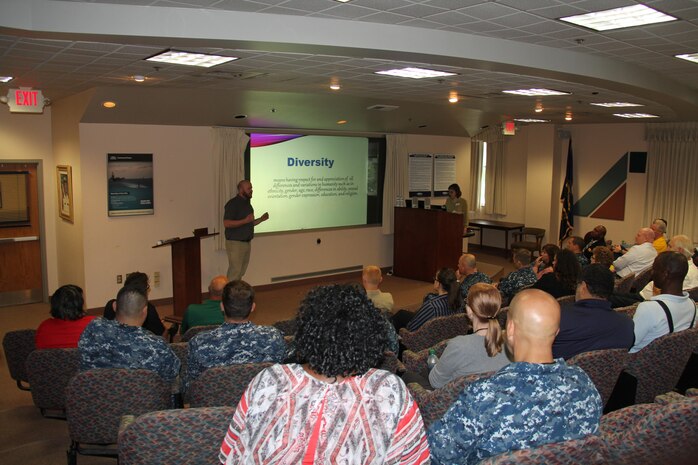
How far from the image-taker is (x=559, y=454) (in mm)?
2021

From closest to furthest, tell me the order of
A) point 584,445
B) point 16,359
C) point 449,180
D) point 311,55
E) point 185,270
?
1. point 584,445
2. point 16,359
3. point 311,55
4. point 185,270
5. point 449,180

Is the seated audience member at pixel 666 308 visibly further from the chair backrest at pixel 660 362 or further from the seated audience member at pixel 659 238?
the seated audience member at pixel 659 238

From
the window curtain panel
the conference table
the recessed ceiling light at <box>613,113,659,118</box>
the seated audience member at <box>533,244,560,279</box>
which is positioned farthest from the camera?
the window curtain panel

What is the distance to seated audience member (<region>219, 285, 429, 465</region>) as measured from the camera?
1788mm

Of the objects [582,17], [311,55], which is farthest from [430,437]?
→ [311,55]

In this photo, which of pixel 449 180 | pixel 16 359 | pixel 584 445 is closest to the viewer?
pixel 584 445

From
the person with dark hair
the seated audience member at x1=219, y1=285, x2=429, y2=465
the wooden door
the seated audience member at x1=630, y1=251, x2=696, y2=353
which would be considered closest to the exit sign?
the wooden door

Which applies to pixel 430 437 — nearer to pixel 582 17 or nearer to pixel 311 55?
pixel 582 17

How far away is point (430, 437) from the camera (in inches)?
84.4

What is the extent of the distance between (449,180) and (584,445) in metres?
10.3

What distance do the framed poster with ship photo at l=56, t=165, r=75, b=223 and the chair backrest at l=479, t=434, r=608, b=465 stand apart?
7.33 m

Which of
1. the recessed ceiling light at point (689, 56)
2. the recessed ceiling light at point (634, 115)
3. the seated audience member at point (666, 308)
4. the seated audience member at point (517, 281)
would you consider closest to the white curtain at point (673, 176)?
the recessed ceiling light at point (634, 115)

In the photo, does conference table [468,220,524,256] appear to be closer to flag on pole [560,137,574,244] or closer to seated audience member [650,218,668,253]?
flag on pole [560,137,574,244]

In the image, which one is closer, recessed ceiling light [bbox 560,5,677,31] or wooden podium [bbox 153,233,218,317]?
recessed ceiling light [bbox 560,5,677,31]
